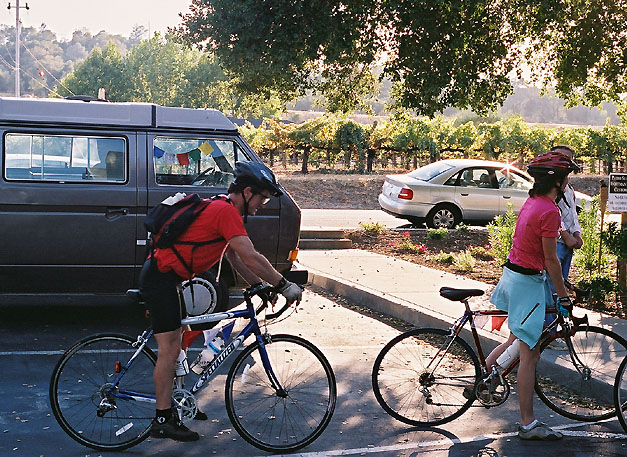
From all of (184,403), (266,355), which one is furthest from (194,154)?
(184,403)

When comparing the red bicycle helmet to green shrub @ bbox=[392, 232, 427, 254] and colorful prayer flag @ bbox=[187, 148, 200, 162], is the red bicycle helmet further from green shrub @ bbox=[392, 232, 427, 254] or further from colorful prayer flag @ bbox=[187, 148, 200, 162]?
green shrub @ bbox=[392, 232, 427, 254]

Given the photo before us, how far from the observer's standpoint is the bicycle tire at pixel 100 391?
5805mm

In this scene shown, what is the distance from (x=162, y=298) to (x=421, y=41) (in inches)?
340

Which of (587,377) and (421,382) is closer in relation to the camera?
(421,382)

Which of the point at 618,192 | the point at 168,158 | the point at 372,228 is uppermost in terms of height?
the point at 168,158

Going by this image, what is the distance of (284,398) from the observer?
606 centimetres

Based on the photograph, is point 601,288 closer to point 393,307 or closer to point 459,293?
point 393,307

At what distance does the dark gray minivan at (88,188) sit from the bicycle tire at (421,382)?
2.99 metres

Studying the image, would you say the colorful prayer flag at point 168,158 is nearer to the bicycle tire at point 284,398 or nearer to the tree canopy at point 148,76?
the bicycle tire at point 284,398

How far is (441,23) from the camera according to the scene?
13.2m

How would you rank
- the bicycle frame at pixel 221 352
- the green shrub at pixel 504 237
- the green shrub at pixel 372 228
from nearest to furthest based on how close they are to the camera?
the bicycle frame at pixel 221 352, the green shrub at pixel 504 237, the green shrub at pixel 372 228

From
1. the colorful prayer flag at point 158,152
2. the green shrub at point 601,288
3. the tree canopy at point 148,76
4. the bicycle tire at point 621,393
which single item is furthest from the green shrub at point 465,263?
the tree canopy at point 148,76

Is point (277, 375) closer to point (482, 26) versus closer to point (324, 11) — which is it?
point (324, 11)

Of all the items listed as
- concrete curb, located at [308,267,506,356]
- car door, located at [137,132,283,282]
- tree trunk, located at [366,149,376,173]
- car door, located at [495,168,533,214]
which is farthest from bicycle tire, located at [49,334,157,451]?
tree trunk, located at [366,149,376,173]
